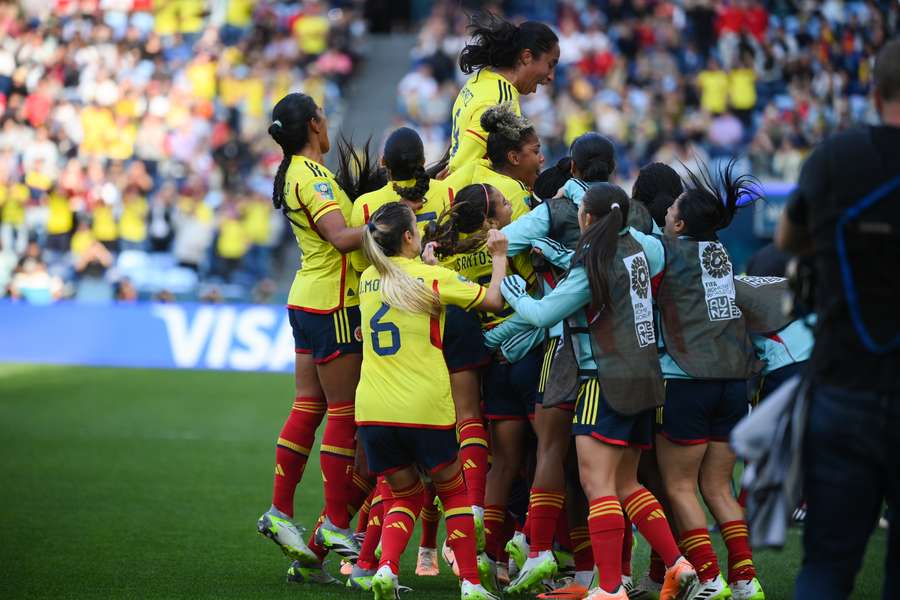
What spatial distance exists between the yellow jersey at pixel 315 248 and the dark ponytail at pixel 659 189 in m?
1.61

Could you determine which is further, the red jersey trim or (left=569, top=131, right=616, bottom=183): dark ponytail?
(left=569, top=131, right=616, bottom=183): dark ponytail

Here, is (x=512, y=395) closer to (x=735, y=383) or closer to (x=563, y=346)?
(x=563, y=346)

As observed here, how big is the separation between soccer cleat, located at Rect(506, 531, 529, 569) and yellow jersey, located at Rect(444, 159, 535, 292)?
135 cm

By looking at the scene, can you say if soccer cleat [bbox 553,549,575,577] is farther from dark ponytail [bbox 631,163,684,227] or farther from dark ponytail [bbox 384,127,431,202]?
dark ponytail [bbox 384,127,431,202]

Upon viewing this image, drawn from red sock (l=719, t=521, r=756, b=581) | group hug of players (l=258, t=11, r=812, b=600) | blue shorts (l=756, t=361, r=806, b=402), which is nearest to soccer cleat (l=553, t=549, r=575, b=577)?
group hug of players (l=258, t=11, r=812, b=600)

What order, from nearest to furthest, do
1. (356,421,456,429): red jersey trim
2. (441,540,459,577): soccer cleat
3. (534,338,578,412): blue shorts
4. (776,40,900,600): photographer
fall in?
1. (776,40,900,600): photographer
2. (356,421,456,429): red jersey trim
3. (534,338,578,412): blue shorts
4. (441,540,459,577): soccer cleat

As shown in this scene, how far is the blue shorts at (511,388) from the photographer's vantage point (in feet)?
21.4

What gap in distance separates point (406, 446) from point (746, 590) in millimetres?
1790

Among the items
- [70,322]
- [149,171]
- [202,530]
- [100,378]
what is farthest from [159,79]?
[202,530]

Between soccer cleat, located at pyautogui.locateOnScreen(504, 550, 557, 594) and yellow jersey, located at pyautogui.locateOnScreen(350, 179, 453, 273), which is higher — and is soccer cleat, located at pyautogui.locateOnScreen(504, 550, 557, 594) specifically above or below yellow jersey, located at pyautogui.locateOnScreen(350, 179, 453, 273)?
below

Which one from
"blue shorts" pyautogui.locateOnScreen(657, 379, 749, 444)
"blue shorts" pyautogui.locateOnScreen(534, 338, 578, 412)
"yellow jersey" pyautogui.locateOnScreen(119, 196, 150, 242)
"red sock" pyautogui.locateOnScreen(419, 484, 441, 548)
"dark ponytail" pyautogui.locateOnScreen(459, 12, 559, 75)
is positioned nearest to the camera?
"blue shorts" pyautogui.locateOnScreen(657, 379, 749, 444)

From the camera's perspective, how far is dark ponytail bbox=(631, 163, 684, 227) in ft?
22.3

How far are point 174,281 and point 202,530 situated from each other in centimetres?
1332

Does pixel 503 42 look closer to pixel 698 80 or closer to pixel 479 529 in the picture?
pixel 479 529
